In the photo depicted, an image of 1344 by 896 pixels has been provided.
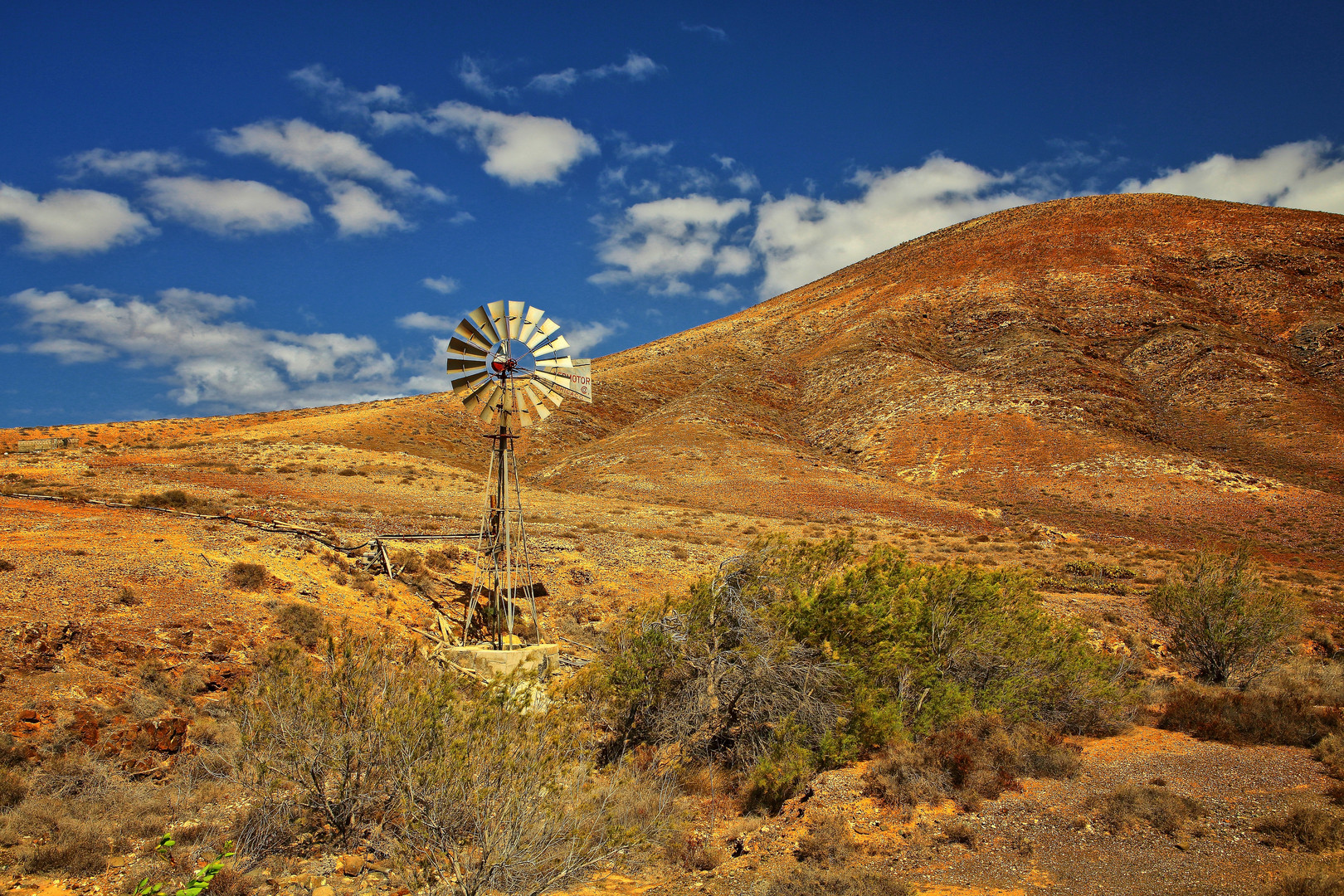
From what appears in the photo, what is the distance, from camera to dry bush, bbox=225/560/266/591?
44.5 feet

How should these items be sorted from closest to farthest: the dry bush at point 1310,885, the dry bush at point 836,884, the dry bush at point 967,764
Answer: the dry bush at point 1310,885, the dry bush at point 836,884, the dry bush at point 967,764

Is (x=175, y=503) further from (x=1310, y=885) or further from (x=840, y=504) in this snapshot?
(x=840, y=504)

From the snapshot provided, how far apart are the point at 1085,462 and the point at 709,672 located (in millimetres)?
43469

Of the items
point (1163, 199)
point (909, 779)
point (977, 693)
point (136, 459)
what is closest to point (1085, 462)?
point (977, 693)

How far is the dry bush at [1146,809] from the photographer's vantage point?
821 cm

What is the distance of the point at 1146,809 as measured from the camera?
27.7 ft

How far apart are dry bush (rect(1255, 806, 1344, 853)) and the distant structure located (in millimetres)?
46781

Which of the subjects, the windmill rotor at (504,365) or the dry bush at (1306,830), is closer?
the dry bush at (1306,830)

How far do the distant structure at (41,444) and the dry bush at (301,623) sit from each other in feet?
105

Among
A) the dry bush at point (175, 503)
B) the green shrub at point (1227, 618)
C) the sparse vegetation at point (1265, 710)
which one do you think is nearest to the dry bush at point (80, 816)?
the dry bush at point (175, 503)

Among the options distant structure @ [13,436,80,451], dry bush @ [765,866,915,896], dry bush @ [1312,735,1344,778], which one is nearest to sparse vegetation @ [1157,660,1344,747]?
dry bush @ [1312,735,1344,778]

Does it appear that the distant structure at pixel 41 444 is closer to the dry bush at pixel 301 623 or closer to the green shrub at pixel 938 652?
the dry bush at pixel 301 623

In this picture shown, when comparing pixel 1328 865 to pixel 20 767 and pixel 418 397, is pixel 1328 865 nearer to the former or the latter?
pixel 20 767

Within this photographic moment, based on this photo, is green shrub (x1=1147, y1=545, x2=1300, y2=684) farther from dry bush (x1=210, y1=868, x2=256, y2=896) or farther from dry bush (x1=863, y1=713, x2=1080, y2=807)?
dry bush (x1=210, y1=868, x2=256, y2=896)
